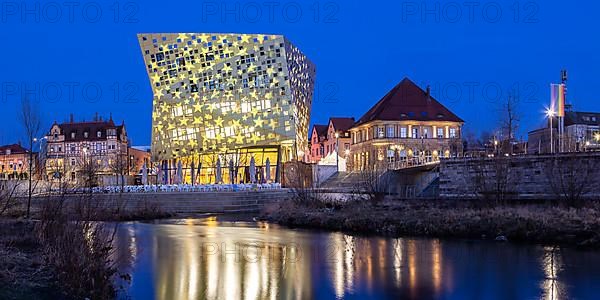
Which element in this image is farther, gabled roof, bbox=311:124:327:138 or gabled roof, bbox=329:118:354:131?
gabled roof, bbox=311:124:327:138

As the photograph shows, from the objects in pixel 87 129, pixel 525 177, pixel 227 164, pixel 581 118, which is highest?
pixel 581 118

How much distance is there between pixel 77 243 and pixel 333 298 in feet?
21.8

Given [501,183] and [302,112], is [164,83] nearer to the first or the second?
[302,112]

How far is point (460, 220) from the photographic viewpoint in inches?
1268

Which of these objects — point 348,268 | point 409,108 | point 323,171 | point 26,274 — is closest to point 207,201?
point 323,171

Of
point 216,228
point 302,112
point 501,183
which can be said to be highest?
point 302,112

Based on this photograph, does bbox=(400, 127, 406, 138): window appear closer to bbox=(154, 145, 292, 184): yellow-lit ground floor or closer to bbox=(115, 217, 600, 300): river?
bbox=(154, 145, 292, 184): yellow-lit ground floor

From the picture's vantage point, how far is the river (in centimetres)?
1658

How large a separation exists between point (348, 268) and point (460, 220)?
1346cm

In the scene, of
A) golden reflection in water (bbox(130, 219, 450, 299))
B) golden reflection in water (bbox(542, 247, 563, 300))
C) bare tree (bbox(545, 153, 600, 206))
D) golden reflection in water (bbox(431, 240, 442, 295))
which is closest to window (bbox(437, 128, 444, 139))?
bare tree (bbox(545, 153, 600, 206))

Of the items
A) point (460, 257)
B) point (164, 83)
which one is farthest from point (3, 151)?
point (460, 257)

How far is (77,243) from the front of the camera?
14.3 metres

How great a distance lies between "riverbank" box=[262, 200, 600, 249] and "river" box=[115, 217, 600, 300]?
86.0 inches

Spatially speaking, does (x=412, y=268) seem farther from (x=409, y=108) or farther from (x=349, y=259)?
(x=409, y=108)
